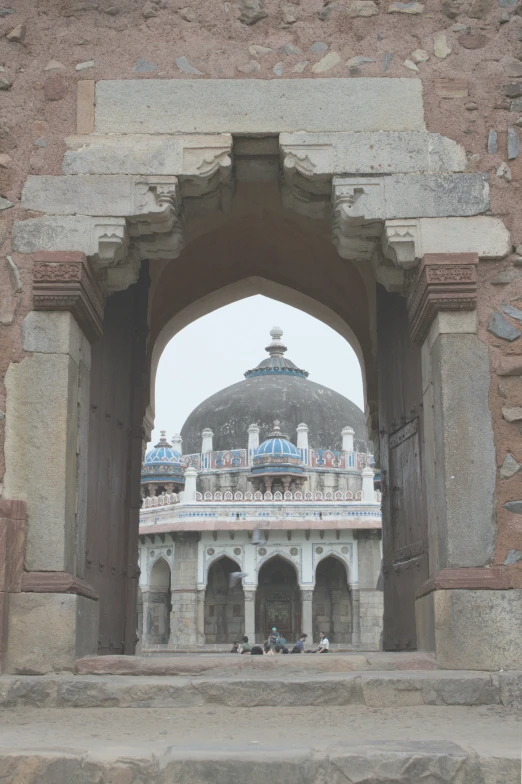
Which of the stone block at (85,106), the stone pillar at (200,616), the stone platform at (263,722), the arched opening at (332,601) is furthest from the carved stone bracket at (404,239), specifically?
the arched opening at (332,601)

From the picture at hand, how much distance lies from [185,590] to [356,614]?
569 centimetres

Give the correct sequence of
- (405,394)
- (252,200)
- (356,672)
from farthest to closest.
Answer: (252,200), (405,394), (356,672)

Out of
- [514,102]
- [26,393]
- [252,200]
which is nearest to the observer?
[26,393]

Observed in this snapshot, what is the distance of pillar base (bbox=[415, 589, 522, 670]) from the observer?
4.38 m

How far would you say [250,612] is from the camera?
105 feet

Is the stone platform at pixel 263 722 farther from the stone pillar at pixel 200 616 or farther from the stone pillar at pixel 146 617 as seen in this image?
the stone pillar at pixel 146 617

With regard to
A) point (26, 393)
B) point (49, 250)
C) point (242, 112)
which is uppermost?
point (242, 112)

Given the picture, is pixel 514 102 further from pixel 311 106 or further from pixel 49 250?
pixel 49 250

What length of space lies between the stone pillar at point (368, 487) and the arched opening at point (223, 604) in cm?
521

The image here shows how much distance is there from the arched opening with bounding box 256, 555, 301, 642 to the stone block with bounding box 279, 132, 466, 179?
93.6 ft

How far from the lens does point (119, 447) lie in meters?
6.71

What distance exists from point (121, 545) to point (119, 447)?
697 mm

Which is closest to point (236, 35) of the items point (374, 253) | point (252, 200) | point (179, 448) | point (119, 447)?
A: point (374, 253)

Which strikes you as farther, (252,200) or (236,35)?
(252,200)
